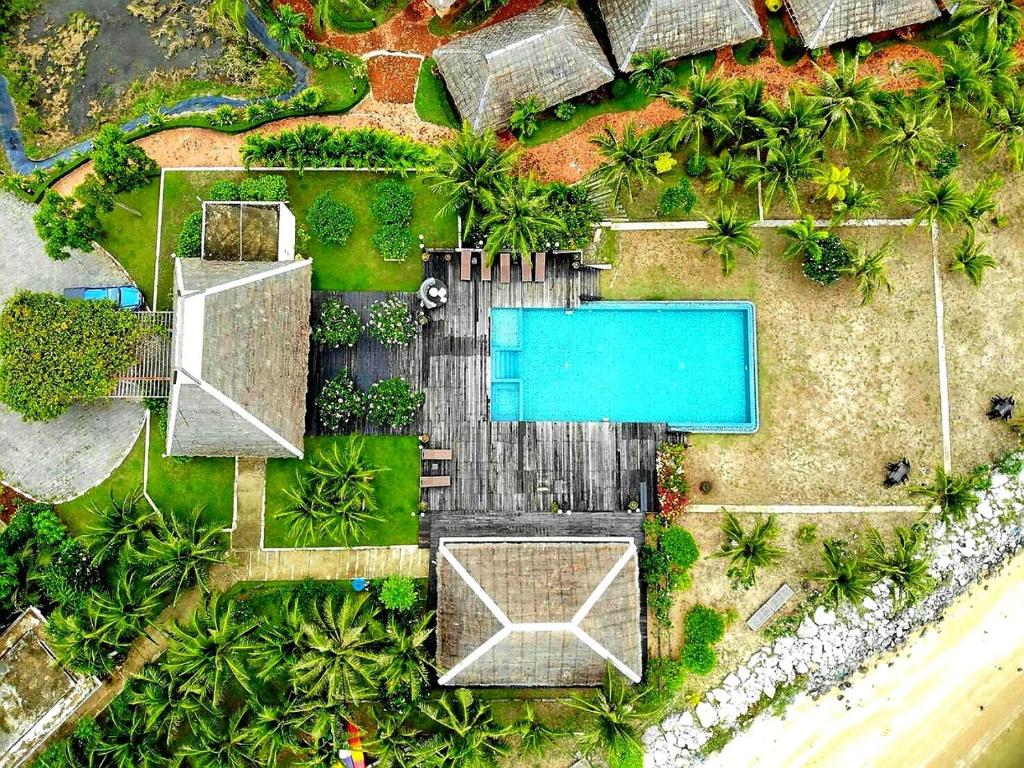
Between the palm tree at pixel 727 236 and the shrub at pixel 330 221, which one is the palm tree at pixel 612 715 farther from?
the shrub at pixel 330 221

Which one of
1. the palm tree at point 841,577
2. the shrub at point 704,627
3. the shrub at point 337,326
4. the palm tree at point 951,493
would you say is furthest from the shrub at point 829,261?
the shrub at point 337,326

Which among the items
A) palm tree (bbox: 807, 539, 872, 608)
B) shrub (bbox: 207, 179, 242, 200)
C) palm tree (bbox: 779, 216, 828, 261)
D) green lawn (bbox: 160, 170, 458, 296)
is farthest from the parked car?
palm tree (bbox: 807, 539, 872, 608)

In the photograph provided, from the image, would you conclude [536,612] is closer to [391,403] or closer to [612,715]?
[612,715]

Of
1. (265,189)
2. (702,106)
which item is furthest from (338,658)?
(702,106)

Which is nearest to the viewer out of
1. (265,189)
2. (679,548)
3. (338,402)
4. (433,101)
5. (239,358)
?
(239,358)

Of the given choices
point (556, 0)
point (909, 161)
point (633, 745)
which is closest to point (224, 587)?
point (633, 745)

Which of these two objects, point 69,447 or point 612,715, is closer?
point 612,715
